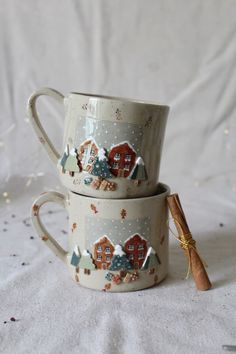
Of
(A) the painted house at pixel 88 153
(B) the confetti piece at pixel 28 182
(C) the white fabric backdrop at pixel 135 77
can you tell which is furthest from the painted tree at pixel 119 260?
(B) the confetti piece at pixel 28 182

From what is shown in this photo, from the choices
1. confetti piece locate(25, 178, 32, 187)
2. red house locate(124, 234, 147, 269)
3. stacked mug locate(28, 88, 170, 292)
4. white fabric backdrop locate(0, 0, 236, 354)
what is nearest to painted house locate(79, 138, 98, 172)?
stacked mug locate(28, 88, 170, 292)

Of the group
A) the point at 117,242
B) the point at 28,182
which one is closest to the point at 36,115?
the point at 117,242

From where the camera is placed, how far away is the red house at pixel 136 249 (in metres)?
0.67

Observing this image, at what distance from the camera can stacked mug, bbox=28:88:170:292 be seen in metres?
0.65

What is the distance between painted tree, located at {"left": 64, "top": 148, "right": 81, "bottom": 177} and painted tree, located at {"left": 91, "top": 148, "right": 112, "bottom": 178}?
28 mm

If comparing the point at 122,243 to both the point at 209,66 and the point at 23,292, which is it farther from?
the point at 209,66

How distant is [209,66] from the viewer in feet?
3.83

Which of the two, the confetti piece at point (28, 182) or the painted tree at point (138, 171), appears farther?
the confetti piece at point (28, 182)

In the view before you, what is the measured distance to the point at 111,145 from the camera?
0.65m

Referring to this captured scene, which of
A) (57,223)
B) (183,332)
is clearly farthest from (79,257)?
(57,223)

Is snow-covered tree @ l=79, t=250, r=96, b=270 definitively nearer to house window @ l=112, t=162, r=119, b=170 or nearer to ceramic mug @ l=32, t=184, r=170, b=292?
ceramic mug @ l=32, t=184, r=170, b=292

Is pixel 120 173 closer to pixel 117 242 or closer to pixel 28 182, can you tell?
pixel 117 242

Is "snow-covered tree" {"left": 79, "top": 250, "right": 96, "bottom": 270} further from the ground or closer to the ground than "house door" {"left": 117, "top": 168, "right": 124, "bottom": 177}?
closer to the ground

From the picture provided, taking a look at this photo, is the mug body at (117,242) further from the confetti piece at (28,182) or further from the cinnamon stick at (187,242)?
the confetti piece at (28,182)
